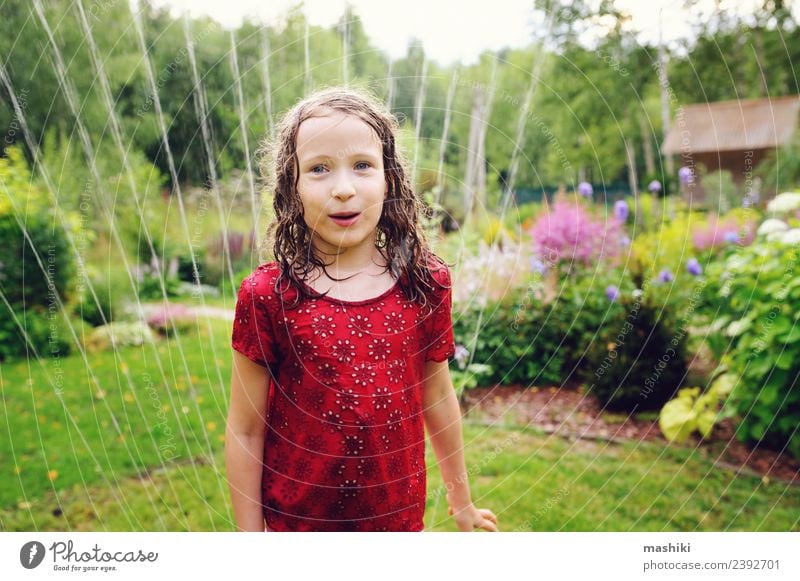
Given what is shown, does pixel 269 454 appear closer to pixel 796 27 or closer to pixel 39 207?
pixel 796 27

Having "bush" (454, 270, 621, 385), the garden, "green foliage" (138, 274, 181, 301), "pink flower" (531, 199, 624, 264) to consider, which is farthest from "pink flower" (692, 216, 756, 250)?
"green foliage" (138, 274, 181, 301)

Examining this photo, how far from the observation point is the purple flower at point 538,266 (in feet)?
9.21

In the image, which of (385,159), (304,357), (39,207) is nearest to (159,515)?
(304,357)

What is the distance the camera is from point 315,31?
1966 mm

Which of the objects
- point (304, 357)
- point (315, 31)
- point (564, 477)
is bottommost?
point (564, 477)

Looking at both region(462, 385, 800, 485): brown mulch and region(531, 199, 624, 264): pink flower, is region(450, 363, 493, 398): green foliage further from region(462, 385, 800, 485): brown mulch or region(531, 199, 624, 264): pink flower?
region(531, 199, 624, 264): pink flower

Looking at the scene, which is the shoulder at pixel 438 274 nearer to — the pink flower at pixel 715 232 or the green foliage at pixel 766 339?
the green foliage at pixel 766 339

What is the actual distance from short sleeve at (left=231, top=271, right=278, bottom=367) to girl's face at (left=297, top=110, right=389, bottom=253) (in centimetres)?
13

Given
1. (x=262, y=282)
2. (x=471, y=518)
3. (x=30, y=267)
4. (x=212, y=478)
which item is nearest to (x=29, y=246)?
(x=30, y=267)

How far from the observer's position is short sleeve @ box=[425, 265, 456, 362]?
1072 millimetres

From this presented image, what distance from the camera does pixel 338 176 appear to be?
990 millimetres

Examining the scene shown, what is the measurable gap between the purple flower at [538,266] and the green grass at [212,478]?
2.30ft

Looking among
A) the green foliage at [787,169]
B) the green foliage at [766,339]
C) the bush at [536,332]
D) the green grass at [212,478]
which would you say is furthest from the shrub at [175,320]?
the green foliage at [787,169]
